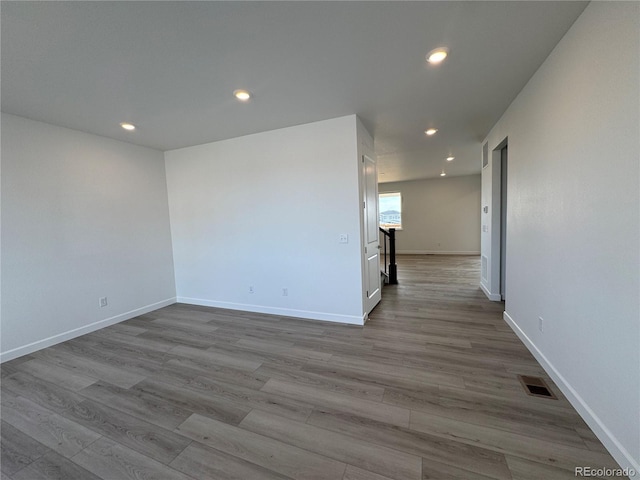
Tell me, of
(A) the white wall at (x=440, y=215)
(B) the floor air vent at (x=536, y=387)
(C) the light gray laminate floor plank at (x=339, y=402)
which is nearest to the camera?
(C) the light gray laminate floor plank at (x=339, y=402)

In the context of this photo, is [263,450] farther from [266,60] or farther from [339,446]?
[266,60]

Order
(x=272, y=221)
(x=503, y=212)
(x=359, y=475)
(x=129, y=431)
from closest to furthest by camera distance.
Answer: (x=359, y=475) < (x=129, y=431) < (x=272, y=221) < (x=503, y=212)

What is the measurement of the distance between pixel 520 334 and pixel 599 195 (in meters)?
1.82

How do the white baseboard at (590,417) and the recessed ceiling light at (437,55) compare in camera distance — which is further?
the recessed ceiling light at (437,55)

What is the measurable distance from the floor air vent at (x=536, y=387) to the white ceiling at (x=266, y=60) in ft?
8.50

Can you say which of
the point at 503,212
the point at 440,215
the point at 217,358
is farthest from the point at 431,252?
the point at 217,358

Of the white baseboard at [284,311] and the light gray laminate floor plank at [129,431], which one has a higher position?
the white baseboard at [284,311]

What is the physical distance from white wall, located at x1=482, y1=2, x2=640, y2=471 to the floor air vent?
12 cm

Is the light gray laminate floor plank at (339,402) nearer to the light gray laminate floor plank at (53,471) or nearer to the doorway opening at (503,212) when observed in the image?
the light gray laminate floor plank at (53,471)

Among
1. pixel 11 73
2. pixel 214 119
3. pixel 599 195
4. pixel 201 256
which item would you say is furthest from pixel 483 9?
pixel 201 256

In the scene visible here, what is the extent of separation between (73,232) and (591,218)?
5106mm

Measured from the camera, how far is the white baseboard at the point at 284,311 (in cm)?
Answer: 327

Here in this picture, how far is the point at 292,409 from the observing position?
5.96 ft

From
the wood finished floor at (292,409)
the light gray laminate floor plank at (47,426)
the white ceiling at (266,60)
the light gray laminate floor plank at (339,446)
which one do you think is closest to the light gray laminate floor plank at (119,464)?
Result: the wood finished floor at (292,409)
